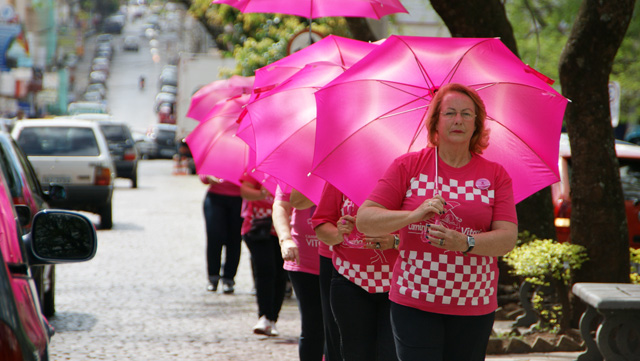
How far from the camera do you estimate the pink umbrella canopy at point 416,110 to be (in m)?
4.31

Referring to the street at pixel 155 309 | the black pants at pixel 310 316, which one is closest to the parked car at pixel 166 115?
the street at pixel 155 309

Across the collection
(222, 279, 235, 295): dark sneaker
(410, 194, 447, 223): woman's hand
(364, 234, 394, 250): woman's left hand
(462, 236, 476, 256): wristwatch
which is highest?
(410, 194, 447, 223): woman's hand

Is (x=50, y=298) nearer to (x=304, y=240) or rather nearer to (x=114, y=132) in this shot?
(x=304, y=240)

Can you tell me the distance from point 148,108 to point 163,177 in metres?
44.4

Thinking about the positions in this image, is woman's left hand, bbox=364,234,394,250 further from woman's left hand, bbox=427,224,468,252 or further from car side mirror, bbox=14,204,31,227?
car side mirror, bbox=14,204,31,227

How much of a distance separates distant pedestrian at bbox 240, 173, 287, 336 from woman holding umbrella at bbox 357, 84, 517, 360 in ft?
13.3

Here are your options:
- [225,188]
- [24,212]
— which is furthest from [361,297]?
[225,188]

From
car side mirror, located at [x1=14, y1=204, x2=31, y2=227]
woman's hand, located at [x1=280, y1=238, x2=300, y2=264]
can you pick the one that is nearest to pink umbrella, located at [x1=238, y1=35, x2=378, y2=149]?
woman's hand, located at [x1=280, y1=238, x2=300, y2=264]

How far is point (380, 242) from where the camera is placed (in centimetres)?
456

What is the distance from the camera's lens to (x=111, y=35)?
406ft

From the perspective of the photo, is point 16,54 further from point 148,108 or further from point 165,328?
point 165,328

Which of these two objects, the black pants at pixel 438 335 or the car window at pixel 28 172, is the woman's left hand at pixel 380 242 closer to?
the black pants at pixel 438 335

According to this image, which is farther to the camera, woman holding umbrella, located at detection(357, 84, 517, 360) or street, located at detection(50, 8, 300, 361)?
street, located at detection(50, 8, 300, 361)

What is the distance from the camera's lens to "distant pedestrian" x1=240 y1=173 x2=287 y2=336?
8.06 metres
